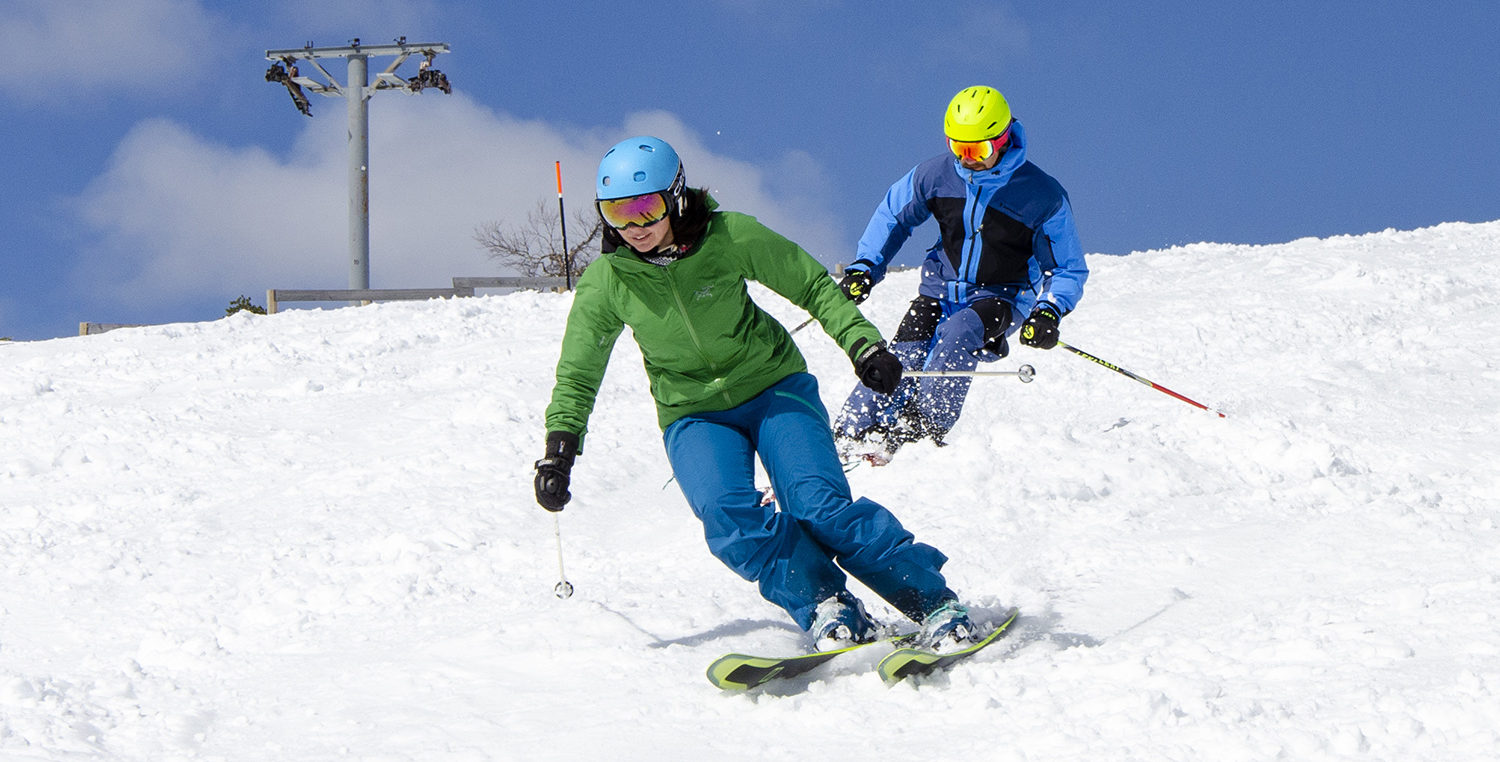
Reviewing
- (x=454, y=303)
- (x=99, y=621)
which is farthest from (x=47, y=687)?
(x=454, y=303)

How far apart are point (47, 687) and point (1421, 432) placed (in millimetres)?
6655

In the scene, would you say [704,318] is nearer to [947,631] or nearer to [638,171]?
[638,171]

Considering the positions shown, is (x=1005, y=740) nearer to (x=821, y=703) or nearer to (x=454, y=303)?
(x=821, y=703)

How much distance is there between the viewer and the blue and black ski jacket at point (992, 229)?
6594 mm

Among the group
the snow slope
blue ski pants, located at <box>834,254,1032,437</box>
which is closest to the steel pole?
the snow slope

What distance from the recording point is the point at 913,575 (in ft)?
12.8

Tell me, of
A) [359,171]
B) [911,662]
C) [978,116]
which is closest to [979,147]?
[978,116]

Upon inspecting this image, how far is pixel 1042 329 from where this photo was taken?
21.1ft

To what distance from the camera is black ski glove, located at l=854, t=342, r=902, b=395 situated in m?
3.89

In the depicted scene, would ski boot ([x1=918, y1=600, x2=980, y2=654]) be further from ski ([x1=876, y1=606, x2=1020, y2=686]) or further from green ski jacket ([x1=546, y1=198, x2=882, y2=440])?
green ski jacket ([x1=546, y1=198, x2=882, y2=440])

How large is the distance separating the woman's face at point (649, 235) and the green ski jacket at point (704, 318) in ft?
0.20

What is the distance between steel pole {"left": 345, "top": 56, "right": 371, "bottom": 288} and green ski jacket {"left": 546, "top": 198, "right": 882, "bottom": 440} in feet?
69.2

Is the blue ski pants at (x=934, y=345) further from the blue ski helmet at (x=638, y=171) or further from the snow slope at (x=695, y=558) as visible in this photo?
the blue ski helmet at (x=638, y=171)

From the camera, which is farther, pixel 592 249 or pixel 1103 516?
pixel 592 249
